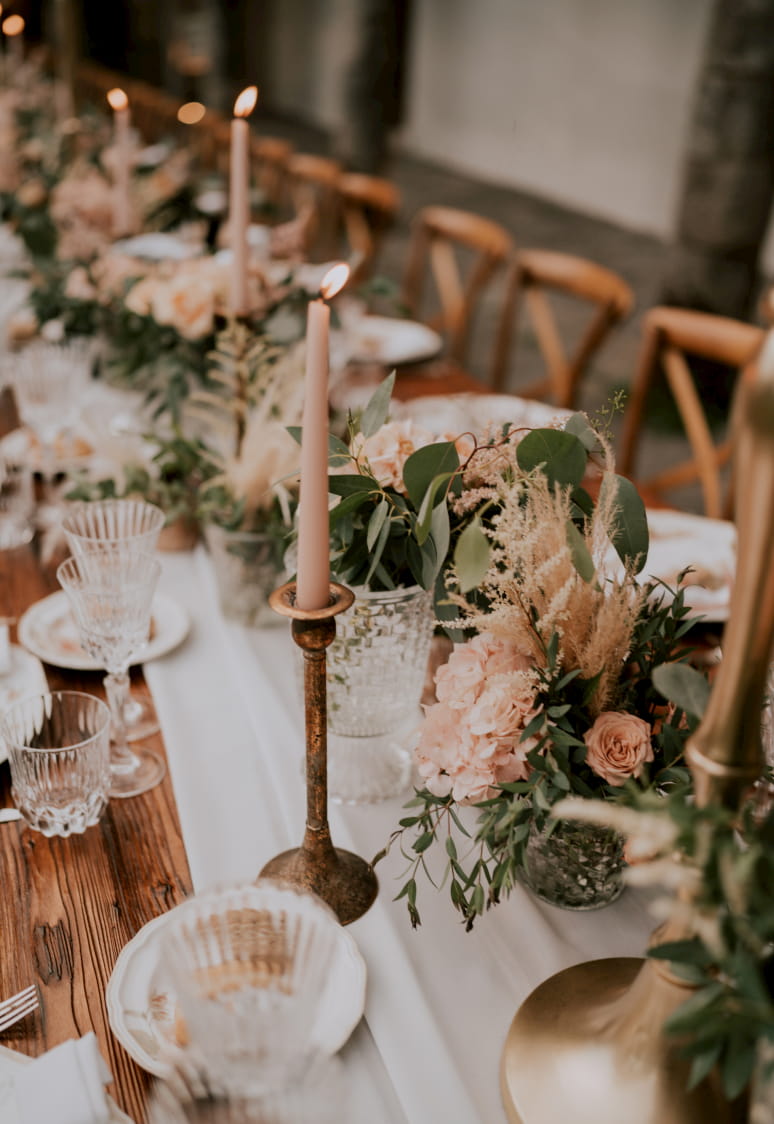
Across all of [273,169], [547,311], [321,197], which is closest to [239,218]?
[547,311]

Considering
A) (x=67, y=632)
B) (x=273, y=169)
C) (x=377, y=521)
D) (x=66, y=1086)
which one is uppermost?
(x=377, y=521)

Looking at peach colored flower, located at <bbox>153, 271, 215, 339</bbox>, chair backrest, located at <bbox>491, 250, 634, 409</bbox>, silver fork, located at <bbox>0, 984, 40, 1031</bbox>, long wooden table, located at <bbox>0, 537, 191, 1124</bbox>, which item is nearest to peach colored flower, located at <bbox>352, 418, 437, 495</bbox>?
long wooden table, located at <bbox>0, 537, 191, 1124</bbox>

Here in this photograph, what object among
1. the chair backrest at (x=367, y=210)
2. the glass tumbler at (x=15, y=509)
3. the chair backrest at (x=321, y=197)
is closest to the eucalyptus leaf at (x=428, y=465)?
the glass tumbler at (x=15, y=509)

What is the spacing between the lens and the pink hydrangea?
0.75 m

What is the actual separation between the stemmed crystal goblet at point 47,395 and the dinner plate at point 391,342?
74 cm

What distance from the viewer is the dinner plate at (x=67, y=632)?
1.16m

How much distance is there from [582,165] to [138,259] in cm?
694

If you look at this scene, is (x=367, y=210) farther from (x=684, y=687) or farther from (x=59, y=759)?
(x=684, y=687)

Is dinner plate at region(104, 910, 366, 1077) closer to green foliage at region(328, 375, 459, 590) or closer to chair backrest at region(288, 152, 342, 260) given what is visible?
green foliage at region(328, 375, 459, 590)

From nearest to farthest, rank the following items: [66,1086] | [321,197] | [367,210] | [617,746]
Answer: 1. [66,1086]
2. [617,746]
3. [367,210]
4. [321,197]

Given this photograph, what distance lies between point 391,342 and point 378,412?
159 cm

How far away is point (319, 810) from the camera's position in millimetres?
810

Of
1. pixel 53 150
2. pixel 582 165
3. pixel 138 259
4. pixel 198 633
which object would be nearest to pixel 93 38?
pixel 582 165

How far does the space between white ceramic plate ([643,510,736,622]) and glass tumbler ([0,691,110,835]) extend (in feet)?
2.16
